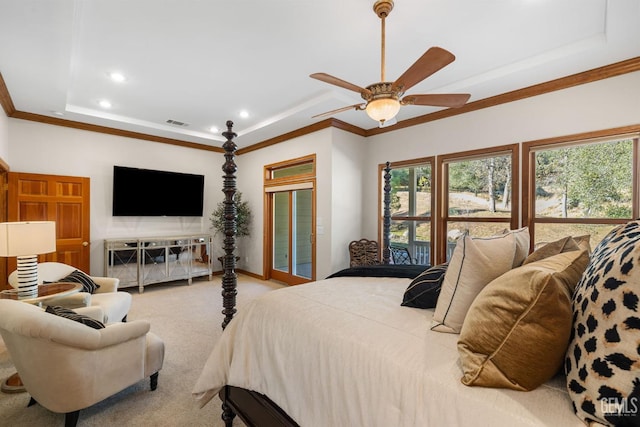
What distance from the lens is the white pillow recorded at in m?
1.27

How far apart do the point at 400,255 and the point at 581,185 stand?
2.41m

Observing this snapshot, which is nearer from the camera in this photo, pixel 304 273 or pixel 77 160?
pixel 77 160

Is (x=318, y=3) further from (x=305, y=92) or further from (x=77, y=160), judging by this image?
(x=77, y=160)

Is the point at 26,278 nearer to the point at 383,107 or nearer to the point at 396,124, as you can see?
the point at 383,107

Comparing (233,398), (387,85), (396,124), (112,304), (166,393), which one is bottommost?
(166,393)

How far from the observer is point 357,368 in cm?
114

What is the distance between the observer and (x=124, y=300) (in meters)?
2.94

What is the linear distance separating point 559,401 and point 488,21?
266 centimetres

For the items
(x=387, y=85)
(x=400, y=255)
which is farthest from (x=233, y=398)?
(x=400, y=255)

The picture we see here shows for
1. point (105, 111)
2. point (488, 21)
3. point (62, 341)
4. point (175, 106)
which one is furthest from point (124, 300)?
point (488, 21)

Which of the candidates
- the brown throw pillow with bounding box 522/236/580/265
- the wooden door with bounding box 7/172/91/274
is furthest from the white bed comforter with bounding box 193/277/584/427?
the wooden door with bounding box 7/172/91/274

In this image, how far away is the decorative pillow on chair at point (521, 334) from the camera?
0.85 metres

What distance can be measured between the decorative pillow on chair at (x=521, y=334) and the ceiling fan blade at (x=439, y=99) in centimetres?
162

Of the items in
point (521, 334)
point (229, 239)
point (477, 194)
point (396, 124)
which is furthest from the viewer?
point (396, 124)
